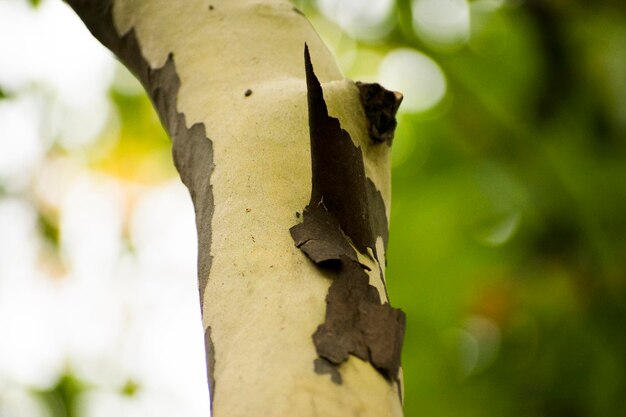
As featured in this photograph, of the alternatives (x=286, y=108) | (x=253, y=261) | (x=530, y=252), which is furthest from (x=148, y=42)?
(x=530, y=252)

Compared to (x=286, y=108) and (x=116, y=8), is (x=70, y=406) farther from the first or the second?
(x=286, y=108)

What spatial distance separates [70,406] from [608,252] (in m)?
1.92

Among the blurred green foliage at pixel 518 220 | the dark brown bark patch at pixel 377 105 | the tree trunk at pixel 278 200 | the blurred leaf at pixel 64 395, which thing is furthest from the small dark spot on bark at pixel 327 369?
the blurred leaf at pixel 64 395

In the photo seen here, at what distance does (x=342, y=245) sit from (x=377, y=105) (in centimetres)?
18

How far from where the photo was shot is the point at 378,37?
87.7 inches

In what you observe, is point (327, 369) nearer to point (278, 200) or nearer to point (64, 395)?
point (278, 200)

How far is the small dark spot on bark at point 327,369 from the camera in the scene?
0.59 metres

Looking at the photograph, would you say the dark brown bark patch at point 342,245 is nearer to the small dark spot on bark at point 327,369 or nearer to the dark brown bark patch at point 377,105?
the small dark spot on bark at point 327,369

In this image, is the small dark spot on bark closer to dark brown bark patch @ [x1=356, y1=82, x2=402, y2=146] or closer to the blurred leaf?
dark brown bark patch @ [x1=356, y1=82, x2=402, y2=146]

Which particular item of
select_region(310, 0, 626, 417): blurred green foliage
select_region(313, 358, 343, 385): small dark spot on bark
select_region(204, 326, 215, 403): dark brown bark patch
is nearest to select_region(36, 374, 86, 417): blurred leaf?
select_region(310, 0, 626, 417): blurred green foliage

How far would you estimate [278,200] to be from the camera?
0.72 meters

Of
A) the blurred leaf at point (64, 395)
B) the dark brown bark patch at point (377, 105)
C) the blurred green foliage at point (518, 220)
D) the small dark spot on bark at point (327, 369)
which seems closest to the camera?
the small dark spot on bark at point (327, 369)

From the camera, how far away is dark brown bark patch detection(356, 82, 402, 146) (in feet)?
2.58

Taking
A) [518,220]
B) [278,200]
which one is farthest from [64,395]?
[278,200]
